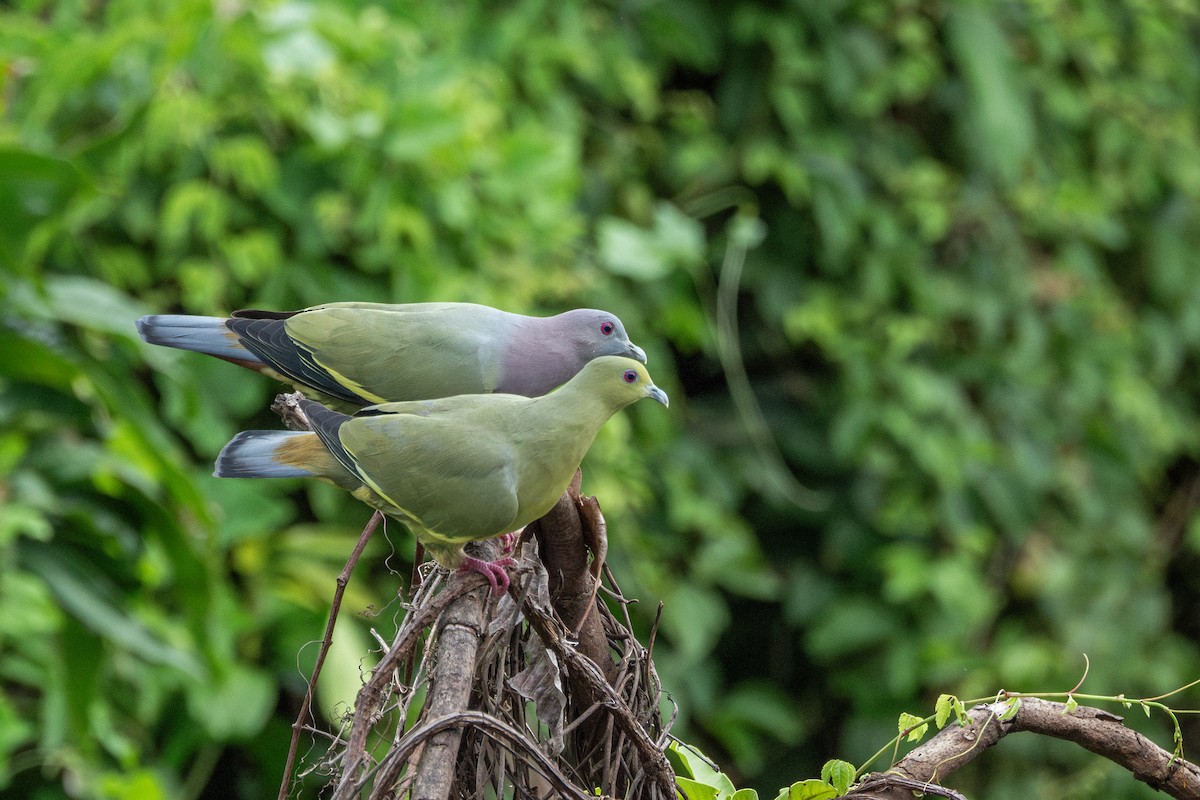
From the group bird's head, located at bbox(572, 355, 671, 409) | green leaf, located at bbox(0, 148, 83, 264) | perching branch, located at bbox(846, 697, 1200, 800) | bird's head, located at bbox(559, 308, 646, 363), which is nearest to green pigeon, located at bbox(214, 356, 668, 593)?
bird's head, located at bbox(572, 355, 671, 409)

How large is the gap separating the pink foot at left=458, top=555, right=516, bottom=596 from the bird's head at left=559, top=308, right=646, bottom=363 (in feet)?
1.58

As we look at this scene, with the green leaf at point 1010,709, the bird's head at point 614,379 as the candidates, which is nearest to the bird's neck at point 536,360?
the bird's head at point 614,379

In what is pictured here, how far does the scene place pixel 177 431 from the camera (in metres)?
3.77

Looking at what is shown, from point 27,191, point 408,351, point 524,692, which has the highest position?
point 408,351

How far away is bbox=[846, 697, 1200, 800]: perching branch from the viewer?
1.69m

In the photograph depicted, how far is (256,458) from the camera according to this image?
188 cm

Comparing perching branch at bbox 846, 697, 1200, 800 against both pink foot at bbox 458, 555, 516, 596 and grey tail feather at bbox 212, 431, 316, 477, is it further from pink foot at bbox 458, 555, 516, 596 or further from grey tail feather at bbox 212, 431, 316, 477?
grey tail feather at bbox 212, 431, 316, 477

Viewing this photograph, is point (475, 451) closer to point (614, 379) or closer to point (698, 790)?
point (614, 379)

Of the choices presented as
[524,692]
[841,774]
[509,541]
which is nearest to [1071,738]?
[841,774]

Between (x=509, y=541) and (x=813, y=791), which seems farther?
(x=509, y=541)

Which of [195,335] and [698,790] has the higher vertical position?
[195,335]

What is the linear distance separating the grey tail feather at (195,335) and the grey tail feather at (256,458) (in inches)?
9.4

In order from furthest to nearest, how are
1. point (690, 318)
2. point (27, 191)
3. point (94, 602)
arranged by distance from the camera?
point (690, 318) → point (94, 602) → point (27, 191)

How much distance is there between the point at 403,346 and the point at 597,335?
1.06 ft
